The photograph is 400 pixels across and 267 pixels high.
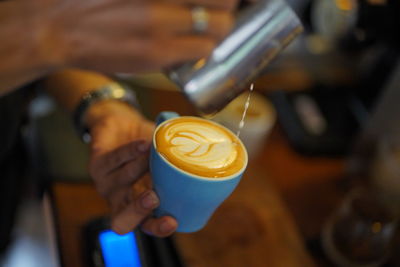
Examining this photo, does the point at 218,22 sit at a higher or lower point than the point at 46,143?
higher

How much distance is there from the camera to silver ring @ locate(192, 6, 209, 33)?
0.49 m

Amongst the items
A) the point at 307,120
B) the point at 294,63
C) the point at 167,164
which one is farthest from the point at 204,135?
the point at 294,63

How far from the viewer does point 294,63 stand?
1281 mm

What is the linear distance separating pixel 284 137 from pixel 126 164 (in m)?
0.54

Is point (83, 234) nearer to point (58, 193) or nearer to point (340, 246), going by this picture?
point (58, 193)

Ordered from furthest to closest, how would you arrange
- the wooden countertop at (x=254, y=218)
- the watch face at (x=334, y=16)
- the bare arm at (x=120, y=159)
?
1. the watch face at (x=334, y=16)
2. the wooden countertop at (x=254, y=218)
3. the bare arm at (x=120, y=159)

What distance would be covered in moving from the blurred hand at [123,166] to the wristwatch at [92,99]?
0.05 ft

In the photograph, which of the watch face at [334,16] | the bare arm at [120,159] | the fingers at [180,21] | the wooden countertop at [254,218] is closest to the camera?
the fingers at [180,21]

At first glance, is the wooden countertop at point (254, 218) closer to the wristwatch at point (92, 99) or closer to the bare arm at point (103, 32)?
the wristwatch at point (92, 99)

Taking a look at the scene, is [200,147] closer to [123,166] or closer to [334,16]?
[123,166]

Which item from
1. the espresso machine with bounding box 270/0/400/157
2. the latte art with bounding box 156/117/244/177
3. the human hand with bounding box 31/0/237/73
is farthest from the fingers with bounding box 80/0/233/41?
the espresso machine with bounding box 270/0/400/157

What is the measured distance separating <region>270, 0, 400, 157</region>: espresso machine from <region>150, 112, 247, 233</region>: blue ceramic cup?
53 cm

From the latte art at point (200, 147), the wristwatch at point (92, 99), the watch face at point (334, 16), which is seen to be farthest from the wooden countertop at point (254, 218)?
the watch face at point (334, 16)

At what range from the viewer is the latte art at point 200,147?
0.51 m
